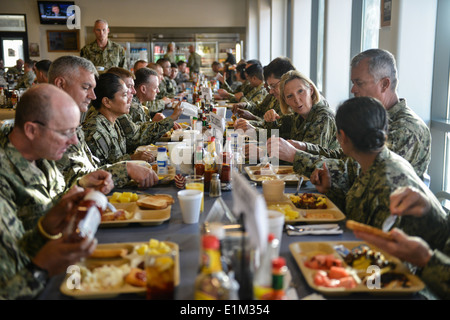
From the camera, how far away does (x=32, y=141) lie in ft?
5.54

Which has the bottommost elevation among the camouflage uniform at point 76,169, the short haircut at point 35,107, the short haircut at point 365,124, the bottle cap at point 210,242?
the camouflage uniform at point 76,169

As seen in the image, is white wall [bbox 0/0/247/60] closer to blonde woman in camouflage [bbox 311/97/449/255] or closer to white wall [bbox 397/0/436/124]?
white wall [bbox 397/0/436/124]

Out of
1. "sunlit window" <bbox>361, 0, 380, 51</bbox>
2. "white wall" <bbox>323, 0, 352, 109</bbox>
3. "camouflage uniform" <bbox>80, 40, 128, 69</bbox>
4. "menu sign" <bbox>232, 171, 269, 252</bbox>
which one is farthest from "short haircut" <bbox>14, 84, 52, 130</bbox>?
"camouflage uniform" <bbox>80, 40, 128, 69</bbox>

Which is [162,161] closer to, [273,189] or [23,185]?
[273,189]

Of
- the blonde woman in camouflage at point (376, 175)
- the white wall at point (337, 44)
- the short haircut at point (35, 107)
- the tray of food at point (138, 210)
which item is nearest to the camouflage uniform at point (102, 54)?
the white wall at point (337, 44)

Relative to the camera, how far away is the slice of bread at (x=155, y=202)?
2.06 metres

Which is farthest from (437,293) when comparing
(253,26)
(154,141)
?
(253,26)

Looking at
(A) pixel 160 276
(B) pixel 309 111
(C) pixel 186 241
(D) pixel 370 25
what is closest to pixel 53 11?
(D) pixel 370 25

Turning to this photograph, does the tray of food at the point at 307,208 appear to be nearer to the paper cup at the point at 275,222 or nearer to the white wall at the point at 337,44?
the paper cup at the point at 275,222

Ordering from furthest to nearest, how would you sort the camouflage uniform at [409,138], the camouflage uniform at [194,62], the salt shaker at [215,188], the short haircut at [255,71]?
the camouflage uniform at [194,62] → the short haircut at [255,71] → the camouflage uniform at [409,138] → the salt shaker at [215,188]

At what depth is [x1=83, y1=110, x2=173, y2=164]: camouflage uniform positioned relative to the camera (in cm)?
326

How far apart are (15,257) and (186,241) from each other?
60cm

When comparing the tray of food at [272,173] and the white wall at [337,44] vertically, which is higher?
the white wall at [337,44]

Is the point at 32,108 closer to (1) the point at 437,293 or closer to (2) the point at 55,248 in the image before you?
(2) the point at 55,248
